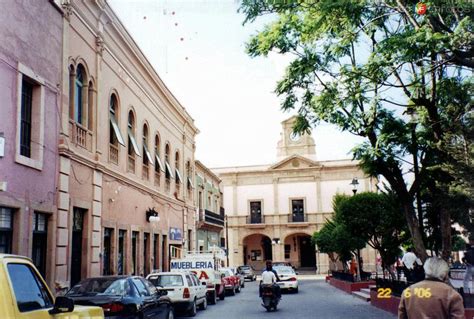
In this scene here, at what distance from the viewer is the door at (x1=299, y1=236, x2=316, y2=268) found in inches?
2260

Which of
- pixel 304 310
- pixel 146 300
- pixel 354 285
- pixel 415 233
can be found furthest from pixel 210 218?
pixel 146 300

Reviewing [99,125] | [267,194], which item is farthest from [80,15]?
[267,194]

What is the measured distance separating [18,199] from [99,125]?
6.16m

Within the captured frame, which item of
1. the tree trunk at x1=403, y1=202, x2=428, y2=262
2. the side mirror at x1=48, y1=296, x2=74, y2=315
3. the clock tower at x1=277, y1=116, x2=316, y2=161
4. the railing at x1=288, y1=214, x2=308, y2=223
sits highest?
the clock tower at x1=277, y1=116, x2=316, y2=161

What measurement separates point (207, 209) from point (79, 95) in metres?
25.7

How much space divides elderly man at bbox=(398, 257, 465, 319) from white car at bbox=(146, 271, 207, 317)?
1095 centimetres

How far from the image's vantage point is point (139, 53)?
22734 mm

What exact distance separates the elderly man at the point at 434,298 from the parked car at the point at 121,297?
19.4ft

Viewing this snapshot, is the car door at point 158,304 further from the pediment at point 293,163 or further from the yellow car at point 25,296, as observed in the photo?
the pediment at point 293,163

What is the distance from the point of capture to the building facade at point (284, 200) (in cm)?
5584

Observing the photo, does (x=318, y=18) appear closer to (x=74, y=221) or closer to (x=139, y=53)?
(x=74, y=221)

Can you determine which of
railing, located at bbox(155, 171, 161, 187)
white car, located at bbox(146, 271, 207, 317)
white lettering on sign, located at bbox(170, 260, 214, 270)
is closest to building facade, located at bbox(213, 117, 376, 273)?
railing, located at bbox(155, 171, 161, 187)

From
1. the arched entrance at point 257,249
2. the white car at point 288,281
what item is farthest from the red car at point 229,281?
the arched entrance at point 257,249

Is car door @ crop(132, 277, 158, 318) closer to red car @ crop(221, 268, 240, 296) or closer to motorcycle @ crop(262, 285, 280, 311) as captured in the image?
motorcycle @ crop(262, 285, 280, 311)
